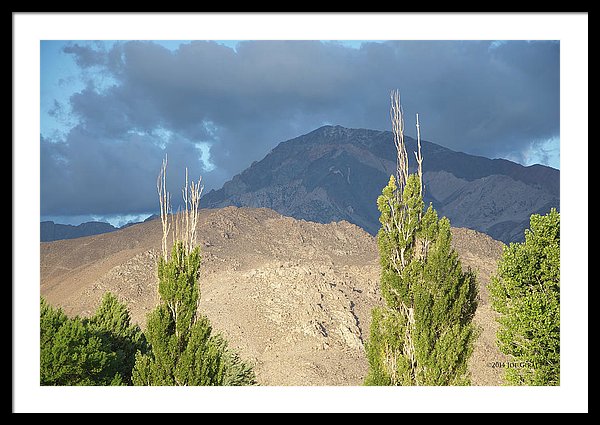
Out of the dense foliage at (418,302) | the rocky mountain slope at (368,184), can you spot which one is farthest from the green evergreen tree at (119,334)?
the rocky mountain slope at (368,184)

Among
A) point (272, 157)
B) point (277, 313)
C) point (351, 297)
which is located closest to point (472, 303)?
point (277, 313)

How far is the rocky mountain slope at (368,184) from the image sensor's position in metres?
57.9

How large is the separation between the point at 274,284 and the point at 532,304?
11.9 m

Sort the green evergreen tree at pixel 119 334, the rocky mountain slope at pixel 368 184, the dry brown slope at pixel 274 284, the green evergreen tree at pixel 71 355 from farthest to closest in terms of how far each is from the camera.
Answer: the rocky mountain slope at pixel 368 184, the dry brown slope at pixel 274 284, the green evergreen tree at pixel 119 334, the green evergreen tree at pixel 71 355

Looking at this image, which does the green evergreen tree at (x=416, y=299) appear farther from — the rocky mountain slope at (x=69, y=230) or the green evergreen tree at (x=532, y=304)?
the rocky mountain slope at (x=69, y=230)

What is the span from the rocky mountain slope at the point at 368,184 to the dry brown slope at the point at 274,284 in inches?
918

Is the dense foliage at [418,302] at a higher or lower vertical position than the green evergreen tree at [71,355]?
higher

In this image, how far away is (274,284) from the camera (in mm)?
19891

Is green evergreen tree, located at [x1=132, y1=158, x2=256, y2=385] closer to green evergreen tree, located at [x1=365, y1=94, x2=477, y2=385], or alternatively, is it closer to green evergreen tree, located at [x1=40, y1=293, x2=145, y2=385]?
green evergreen tree, located at [x1=365, y1=94, x2=477, y2=385]

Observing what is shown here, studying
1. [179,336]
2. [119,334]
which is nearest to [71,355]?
[179,336]

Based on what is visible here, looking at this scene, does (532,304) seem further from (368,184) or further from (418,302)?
(368,184)

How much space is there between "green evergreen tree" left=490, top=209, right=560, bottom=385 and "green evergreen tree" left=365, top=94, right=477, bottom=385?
2178mm

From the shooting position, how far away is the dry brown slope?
52.6 feet
